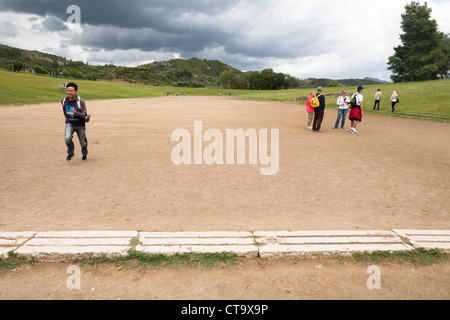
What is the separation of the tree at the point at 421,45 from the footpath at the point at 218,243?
65.2m

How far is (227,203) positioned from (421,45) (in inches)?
2776

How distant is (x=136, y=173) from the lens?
254 inches

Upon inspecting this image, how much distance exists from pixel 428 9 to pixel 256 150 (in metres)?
70.7

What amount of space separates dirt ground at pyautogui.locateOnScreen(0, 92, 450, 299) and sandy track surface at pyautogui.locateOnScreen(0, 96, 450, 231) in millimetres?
26

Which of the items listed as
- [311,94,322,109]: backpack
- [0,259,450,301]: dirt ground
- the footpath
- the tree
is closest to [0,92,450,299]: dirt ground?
[0,259,450,301]: dirt ground

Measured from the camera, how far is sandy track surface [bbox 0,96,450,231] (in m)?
4.14

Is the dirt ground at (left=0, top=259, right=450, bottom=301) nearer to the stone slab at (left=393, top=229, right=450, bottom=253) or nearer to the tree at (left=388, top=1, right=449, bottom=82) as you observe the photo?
the stone slab at (left=393, top=229, right=450, bottom=253)

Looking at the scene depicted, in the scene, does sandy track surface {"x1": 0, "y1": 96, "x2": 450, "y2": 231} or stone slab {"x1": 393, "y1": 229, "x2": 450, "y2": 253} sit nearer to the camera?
stone slab {"x1": 393, "y1": 229, "x2": 450, "y2": 253}

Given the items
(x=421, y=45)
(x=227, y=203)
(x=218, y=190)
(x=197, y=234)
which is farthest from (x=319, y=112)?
(x=421, y=45)

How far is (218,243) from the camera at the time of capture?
3387 millimetres

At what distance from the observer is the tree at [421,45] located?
52.9 metres

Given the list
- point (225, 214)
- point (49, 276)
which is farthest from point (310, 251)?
point (49, 276)

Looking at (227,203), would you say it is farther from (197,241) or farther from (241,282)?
(241,282)
